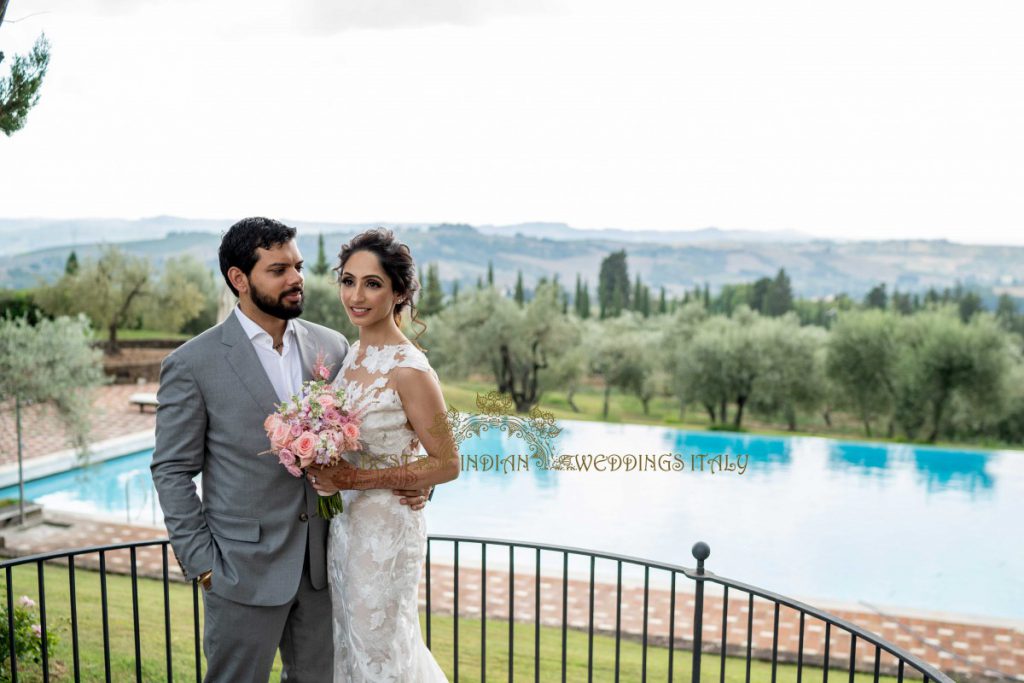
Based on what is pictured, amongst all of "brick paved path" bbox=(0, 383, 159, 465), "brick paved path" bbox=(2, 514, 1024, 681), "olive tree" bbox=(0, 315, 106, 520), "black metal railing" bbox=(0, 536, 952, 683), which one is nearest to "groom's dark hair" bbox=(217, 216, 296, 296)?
"black metal railing" bbox=(0, 536, 952, 683)

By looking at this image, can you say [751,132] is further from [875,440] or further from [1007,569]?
[1007,569]

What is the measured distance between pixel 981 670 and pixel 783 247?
3284cm

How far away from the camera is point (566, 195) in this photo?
37.2 m

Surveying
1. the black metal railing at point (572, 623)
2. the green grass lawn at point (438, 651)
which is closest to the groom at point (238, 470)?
the black metal railing at point (572, 623)

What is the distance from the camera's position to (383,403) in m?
2.19

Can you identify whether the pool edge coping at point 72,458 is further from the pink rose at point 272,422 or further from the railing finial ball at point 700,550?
the railing finial ball at point 700,550

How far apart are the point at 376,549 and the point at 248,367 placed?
62cm

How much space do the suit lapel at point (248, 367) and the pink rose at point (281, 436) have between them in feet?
0.60

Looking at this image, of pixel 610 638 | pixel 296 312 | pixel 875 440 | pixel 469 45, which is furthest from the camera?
pixel 469 45

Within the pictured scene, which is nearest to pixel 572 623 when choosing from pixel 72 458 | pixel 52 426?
pixel 72 458

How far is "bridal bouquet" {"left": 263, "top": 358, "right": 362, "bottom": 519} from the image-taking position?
6.40ft

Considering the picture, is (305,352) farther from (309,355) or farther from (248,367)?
(248,367)

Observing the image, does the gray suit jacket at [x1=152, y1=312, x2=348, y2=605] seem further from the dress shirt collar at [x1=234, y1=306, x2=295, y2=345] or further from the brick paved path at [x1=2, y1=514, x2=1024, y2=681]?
the brick paved path at [x1=2, y1=514, x2=1024, y2=681]

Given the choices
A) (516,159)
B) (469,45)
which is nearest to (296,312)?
(469,45)
